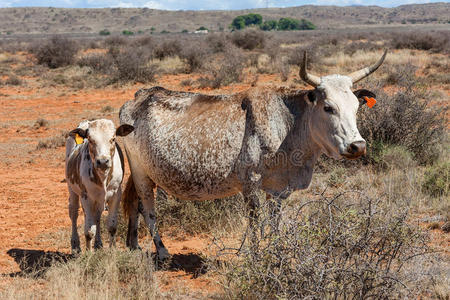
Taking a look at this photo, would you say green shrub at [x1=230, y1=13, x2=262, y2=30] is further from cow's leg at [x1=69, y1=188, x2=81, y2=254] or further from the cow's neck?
the cow's neck

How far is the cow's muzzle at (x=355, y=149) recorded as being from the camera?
4.46 metres

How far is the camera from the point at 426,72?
72.0ft

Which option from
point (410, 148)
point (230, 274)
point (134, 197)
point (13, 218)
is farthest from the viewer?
point (410, 148)

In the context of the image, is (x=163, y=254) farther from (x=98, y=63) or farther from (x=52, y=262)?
(x=98, y=63)

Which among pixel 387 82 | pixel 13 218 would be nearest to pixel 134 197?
pixel 13 218

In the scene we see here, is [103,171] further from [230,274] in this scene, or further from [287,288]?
[287,288]

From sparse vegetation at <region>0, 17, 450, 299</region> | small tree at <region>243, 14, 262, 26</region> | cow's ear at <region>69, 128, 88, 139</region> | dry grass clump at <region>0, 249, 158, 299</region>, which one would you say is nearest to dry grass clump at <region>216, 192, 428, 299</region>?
sparse vegetation at <region>0, 17, 450, 299</region>

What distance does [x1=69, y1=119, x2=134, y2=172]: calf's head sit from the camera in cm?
505

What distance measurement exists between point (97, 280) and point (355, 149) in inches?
111

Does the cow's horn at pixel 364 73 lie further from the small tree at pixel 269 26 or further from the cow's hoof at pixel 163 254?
the small tree at pixel 269 26

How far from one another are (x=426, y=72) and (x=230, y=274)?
2042 centimetres

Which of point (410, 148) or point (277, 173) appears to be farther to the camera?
point (410, 148)

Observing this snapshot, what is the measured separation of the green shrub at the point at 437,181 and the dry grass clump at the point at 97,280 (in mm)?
4700

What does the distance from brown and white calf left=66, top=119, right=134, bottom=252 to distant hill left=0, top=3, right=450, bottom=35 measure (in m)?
108
